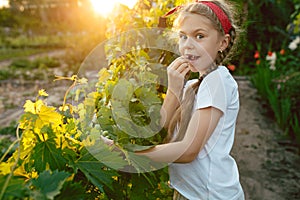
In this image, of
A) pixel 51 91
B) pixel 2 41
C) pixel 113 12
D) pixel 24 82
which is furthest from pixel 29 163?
pixel 2 41

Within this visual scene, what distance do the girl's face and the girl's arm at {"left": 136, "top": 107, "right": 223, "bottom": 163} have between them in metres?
0.19

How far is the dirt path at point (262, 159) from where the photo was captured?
353 cm

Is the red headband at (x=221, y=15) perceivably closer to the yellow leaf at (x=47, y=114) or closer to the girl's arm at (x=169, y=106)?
the girl's arm at (x=169, y=106)

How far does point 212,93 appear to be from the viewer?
4.70ft

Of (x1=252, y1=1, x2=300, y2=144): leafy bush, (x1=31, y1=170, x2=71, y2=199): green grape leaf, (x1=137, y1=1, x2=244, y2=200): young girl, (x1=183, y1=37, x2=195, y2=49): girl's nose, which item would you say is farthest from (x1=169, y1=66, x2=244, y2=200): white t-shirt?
(x1=252, y1=1, x2=300, y2=144): leafy bush

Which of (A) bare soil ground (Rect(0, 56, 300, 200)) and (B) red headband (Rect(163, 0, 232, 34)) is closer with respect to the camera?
(B) red headband (Rect(163, 0, 232, 34))

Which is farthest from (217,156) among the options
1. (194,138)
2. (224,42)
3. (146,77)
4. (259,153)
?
(259,153)

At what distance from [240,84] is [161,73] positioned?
4.40 m

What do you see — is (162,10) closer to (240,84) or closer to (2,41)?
(240,84)

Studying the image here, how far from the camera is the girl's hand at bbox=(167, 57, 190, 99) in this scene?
5.18ft

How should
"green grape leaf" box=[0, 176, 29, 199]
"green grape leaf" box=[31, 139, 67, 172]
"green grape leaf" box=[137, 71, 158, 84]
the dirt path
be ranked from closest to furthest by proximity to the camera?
1. "green grape leaf" box=[0, 176, 29, 199]
2. "green grape leaf" box=[31, 139, 67, 172]
3. "green grape leaf" box=[137, 71, 158, 84]
4. the dirt path

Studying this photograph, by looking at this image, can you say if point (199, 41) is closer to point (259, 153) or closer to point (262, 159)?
point (262, 159)

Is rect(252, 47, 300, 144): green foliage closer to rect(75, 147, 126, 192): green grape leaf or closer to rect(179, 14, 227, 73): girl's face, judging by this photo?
rect(179, 14, 227, 73): girl's face

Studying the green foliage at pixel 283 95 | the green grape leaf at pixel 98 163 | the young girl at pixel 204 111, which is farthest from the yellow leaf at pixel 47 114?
the green foliage at pixel 283 95
